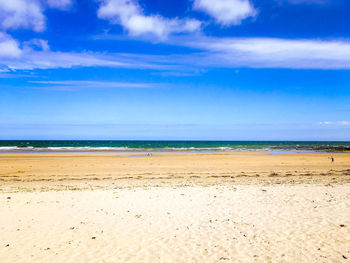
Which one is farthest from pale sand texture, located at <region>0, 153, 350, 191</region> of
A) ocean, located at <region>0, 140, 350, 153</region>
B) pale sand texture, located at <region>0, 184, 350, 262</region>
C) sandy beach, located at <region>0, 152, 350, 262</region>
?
ocean, located at <region>0, 140, 350, 153</region>

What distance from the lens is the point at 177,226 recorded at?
8.04 metres

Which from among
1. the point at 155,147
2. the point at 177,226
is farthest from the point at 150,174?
the point at 155,147

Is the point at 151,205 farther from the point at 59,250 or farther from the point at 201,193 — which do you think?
the point at 59,250

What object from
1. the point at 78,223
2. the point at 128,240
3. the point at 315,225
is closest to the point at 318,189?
the point at 315,225

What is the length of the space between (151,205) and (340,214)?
20.6 ft

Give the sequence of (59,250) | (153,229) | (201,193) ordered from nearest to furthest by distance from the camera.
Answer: (59,250) < (153,229) < (201,193)

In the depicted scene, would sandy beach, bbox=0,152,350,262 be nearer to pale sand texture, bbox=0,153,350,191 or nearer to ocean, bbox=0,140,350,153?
pale sand texture, bbox=0,153,350,191

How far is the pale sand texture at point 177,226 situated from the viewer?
6.24m

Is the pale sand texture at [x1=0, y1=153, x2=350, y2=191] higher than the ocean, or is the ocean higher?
the ocean

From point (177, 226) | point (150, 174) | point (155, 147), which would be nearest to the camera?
point (177, 226)

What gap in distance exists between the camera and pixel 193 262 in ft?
19.2

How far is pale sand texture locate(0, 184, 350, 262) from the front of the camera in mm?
6242

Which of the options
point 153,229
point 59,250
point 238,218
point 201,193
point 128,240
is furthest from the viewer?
point 201,193

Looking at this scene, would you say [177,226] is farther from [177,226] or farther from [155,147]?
[155,147]
